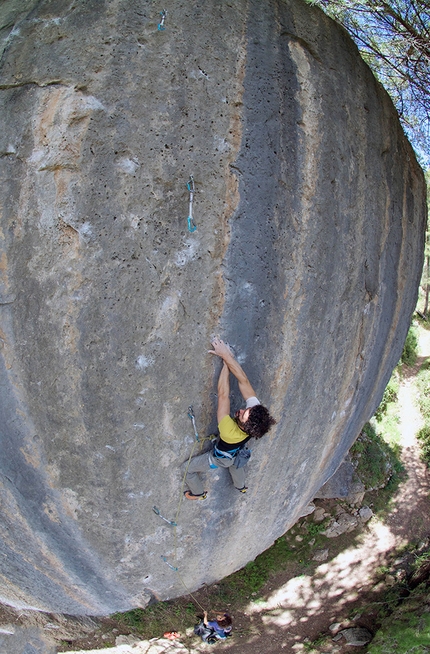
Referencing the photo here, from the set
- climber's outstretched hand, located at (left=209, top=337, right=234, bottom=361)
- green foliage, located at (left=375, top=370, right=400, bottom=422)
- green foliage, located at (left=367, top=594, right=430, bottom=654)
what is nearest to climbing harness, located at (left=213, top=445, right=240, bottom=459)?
climber's outstretched hand, located at (left=209, top=337, right=234, bottom=361)

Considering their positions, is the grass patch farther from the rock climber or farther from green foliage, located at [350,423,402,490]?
the rock climber

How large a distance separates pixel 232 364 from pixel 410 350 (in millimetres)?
7639

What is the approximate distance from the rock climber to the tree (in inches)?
100

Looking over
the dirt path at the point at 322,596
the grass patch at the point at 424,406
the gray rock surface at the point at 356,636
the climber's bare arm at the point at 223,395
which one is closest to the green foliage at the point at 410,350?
the grass patch at the point at 424,406

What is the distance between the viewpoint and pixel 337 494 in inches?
225

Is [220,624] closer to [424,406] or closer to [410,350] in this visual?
[424,406]

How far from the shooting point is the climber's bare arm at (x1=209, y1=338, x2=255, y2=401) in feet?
9.14

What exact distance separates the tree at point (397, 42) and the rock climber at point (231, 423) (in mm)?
2549

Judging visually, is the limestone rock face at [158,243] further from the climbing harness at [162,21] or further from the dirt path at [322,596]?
the dirt path at [322,596]

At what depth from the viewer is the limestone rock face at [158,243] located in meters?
2.57

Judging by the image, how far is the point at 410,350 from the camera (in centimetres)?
936

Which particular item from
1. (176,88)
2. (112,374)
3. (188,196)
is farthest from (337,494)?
(176,88)

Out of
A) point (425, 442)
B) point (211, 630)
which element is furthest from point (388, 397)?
point (211, 630)

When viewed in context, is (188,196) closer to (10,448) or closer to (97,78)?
(97,78)
